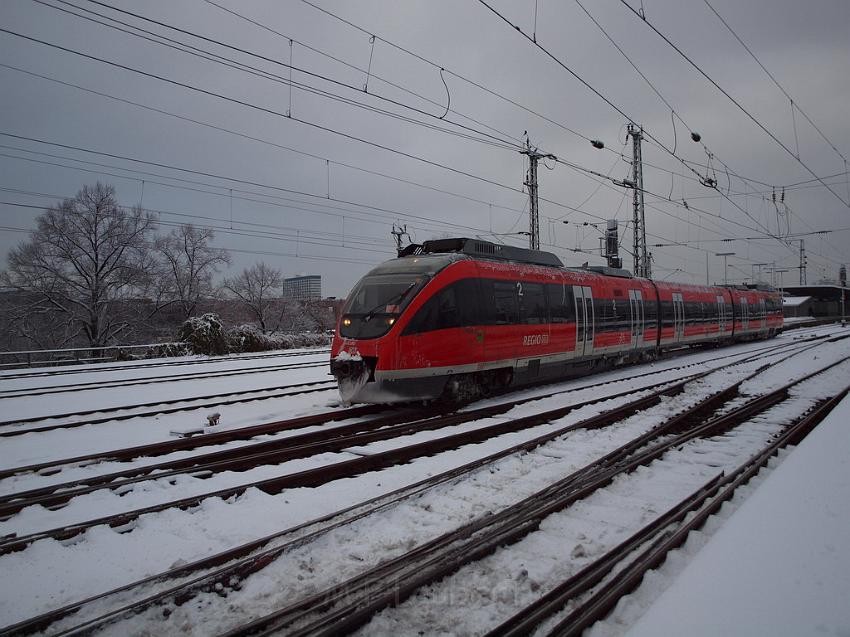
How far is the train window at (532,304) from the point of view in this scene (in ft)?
38.1

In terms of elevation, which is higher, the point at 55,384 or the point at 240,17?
the point at 240,17

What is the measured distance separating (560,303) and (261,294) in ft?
127

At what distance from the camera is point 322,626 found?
10.3 ft

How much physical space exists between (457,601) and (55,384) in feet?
52.4

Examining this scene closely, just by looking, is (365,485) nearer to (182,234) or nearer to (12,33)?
(12,33)

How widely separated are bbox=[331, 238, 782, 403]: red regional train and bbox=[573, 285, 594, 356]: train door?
0.09ft

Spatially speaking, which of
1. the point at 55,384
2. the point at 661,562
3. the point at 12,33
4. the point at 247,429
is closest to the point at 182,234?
the point at 55,384

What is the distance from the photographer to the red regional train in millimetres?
9156

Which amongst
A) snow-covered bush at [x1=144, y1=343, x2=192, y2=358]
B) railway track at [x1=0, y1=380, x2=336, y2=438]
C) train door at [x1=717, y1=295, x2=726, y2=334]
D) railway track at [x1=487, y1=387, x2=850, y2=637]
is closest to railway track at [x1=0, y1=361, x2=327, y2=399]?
railway track at [x1=0, y1=380, x2=336, y2=438]

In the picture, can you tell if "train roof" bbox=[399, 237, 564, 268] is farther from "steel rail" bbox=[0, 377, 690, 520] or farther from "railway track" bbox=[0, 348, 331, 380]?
"railway track" bbox=[0, 348, 331, 380]

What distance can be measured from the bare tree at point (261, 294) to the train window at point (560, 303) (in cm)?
3708

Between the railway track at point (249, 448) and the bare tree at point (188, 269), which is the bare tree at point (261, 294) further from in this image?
the railway track at point (249, 448)

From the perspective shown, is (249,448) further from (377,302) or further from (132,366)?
(132,366)

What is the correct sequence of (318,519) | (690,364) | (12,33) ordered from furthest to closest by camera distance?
(690,364) < (12,33) < (318,519)
